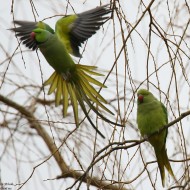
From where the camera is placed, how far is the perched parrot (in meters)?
2.20

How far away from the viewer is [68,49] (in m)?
2.38

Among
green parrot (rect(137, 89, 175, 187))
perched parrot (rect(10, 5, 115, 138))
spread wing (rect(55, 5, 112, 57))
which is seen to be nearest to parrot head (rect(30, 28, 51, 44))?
perched parrot (rect(10, 5, 115, 138))

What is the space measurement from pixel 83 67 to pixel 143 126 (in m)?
0.57

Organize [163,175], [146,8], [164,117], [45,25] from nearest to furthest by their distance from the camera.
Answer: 1. [146,8]
2. [45,25]
3. [163,175]
4. [164,117]

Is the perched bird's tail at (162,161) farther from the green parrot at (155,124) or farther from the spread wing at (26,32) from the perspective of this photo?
the spread wing at (26,32)

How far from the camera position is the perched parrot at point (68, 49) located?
2200 mm

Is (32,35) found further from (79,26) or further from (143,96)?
(143,96)

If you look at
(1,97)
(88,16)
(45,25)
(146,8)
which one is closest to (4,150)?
(1,97)

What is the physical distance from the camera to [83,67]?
7.79ft

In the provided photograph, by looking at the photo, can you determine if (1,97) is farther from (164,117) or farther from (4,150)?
(164,117)

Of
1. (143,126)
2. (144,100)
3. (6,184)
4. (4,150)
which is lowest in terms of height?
(6,184)

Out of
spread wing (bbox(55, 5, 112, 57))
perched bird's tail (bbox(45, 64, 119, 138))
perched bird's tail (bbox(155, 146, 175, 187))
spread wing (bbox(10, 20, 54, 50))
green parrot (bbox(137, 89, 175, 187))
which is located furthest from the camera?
green parrot (bbox(137, 89, 175, 187))

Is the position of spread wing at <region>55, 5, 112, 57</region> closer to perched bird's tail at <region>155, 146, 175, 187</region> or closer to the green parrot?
the green parrot

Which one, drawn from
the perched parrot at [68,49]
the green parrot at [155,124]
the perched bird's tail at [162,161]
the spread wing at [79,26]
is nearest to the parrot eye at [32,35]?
the perched parrot at [68,49]
